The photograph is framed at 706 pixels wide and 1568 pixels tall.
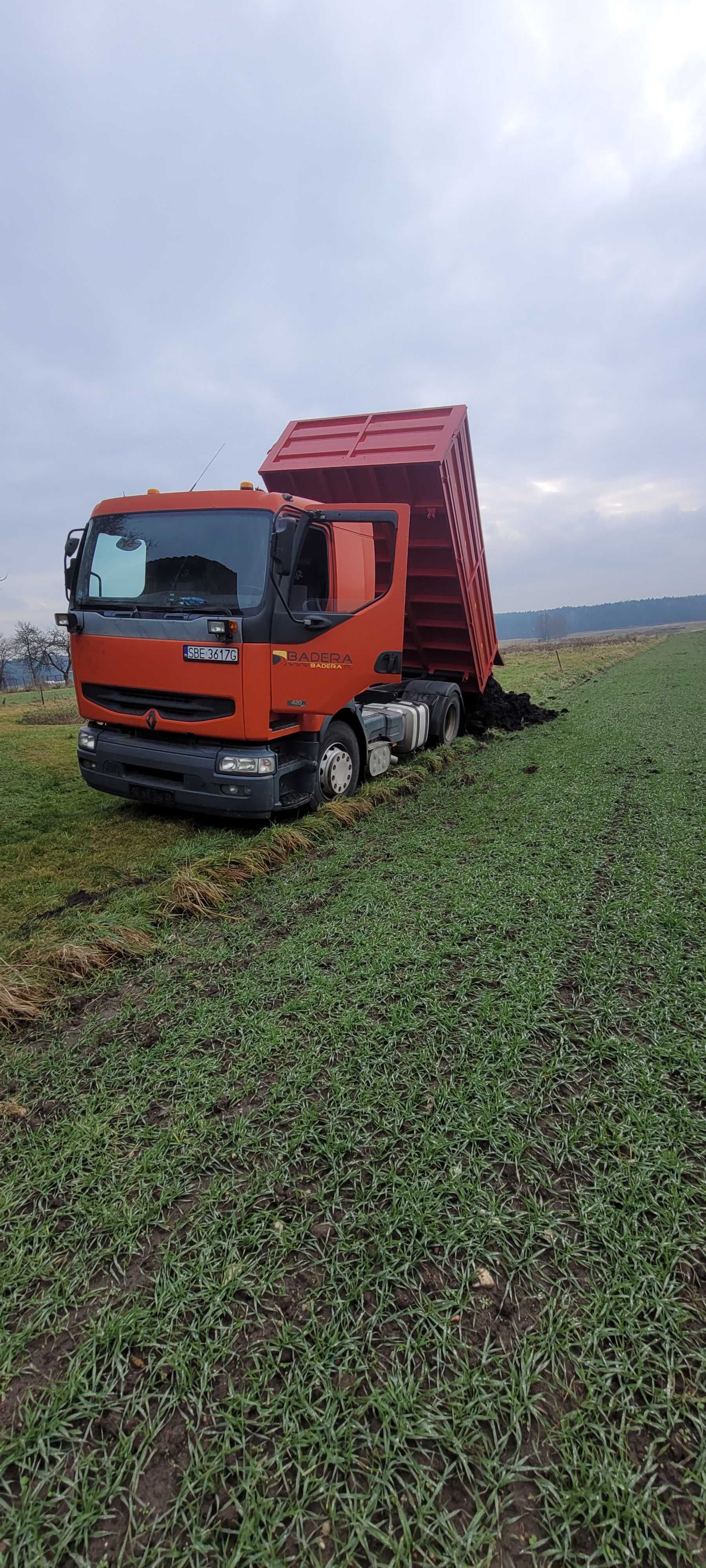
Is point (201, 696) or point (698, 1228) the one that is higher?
point (201, 696)

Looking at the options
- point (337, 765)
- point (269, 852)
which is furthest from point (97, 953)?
point (337, 765)

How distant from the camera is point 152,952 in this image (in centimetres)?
352

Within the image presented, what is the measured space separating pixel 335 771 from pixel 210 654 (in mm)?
1886

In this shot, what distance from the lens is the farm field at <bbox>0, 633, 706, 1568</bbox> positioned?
1240 millimetres

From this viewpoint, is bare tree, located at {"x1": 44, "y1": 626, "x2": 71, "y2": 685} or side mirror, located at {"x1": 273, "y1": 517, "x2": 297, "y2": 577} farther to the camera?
bare tree, located at {"x1": 44, "y1": 626, "x2": 71, "y2": 685}

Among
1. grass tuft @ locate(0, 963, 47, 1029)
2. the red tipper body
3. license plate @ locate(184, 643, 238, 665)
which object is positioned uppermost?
the red tipper body

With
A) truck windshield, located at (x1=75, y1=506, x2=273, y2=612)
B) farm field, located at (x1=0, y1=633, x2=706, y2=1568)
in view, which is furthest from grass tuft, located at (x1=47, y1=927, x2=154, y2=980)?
truck windshield, located at (x1=75, y1=506, x2=273, y2=612)

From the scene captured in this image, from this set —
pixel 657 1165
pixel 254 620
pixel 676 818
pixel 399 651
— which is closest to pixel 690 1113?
pixel 657 1165

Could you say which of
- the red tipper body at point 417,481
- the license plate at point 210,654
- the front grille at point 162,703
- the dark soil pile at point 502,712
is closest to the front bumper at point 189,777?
the front grille at point 162,703

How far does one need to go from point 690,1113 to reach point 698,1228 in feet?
1.52

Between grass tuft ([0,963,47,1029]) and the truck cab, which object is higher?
the truck cab

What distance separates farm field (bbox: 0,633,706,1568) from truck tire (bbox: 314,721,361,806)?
8.47ft

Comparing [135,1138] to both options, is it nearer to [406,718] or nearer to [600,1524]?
[600,1524]

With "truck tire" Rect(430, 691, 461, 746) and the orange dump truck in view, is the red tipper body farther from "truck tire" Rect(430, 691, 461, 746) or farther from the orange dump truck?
"truck tire" Rect(430, 691, 461, 746)
